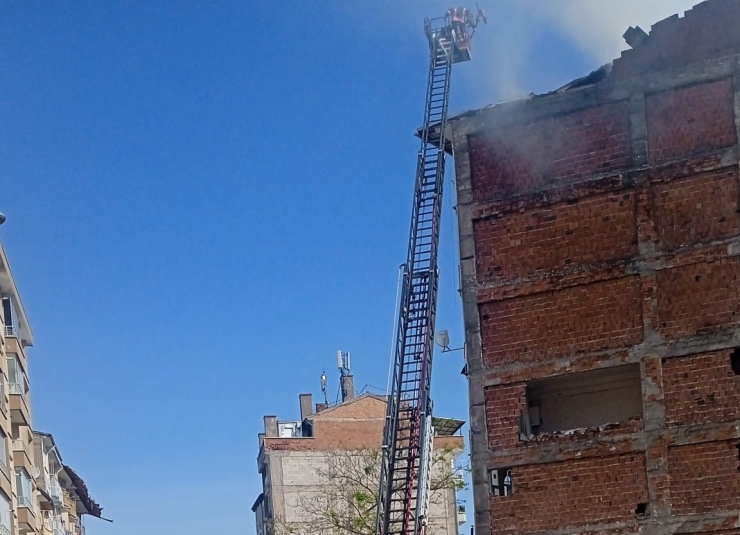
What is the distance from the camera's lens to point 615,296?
21.6 m

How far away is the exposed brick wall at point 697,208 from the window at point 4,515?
22.0m

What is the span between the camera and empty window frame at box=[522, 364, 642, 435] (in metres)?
21.5

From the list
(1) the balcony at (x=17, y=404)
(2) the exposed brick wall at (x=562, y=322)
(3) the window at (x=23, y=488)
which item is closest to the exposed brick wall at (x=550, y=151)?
(2) the exposed brick wall at (x=562, y=322)

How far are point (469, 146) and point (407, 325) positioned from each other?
9.37 meters

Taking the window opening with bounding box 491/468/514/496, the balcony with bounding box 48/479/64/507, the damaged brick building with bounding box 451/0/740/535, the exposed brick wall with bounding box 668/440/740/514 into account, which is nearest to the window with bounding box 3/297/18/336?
the balcony with bounding box 48/479/64/507

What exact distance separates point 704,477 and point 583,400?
101 inches

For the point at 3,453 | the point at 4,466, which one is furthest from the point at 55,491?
the point at 4,466

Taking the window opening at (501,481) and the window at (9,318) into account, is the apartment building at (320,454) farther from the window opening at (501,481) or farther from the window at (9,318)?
the window opening at (501,481)

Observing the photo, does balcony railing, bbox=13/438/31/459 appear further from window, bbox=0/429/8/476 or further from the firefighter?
the firefighter

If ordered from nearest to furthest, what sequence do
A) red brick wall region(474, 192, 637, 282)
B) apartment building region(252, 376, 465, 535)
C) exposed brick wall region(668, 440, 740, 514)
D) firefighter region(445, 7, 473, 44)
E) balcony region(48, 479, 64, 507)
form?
exposed brick wall region(668, 440, 740, 514) < red brick wall region(474, 192, 637, 282) < firefighter region(445, 7, 473, 44) < balcony region(48, 479, 64, 507) < apartment building region(252, 376, 465, 535)

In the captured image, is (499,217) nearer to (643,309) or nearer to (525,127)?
(525,127)

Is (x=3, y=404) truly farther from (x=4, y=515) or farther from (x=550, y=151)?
(x=550, y=151)

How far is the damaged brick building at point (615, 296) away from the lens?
2064 centimetres

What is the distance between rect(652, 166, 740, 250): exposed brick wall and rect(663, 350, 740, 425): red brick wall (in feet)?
6.63
